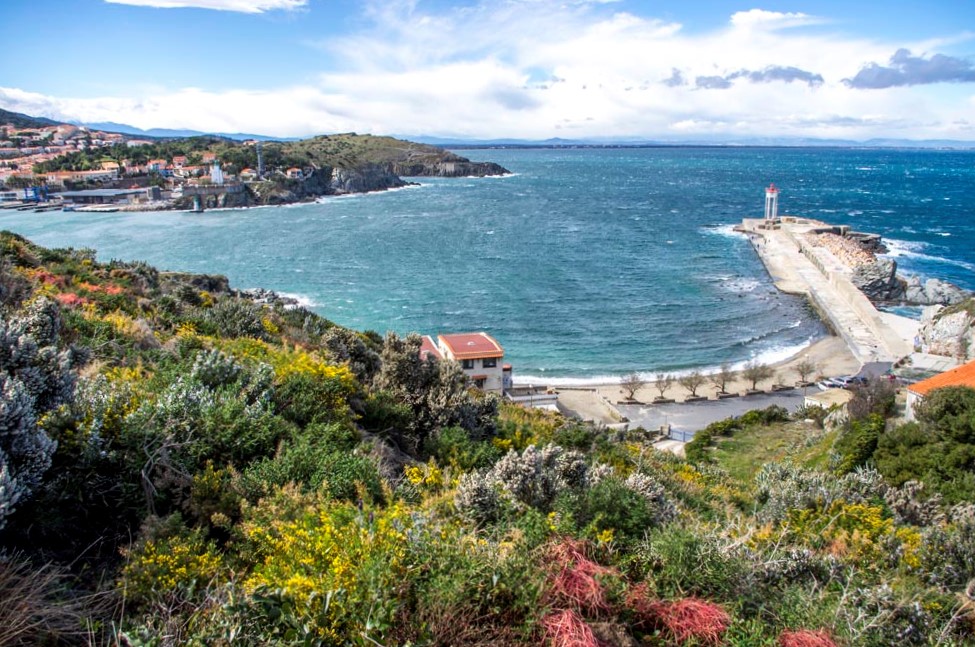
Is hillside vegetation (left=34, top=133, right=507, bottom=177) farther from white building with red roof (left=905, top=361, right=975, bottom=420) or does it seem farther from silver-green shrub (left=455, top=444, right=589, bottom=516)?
silver-green shrub (left=455, top=444, right=589, bottom=516)

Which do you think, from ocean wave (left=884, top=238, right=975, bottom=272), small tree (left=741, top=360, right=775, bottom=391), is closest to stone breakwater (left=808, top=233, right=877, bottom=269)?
ocean wave (left=884, top=238, right=975, bottom=272)

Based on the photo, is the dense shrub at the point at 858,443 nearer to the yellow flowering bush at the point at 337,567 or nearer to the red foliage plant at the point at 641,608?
the red foliage plant at the point at 641,608

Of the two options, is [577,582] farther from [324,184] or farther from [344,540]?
[324,184]

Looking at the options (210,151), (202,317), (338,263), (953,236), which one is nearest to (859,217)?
(953,236)

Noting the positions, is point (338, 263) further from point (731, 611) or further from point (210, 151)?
point (210, 151)

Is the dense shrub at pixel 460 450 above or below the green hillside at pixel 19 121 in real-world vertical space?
below

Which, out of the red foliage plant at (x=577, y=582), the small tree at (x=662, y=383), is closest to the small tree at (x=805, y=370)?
the small tree at (x=662, y=383)
